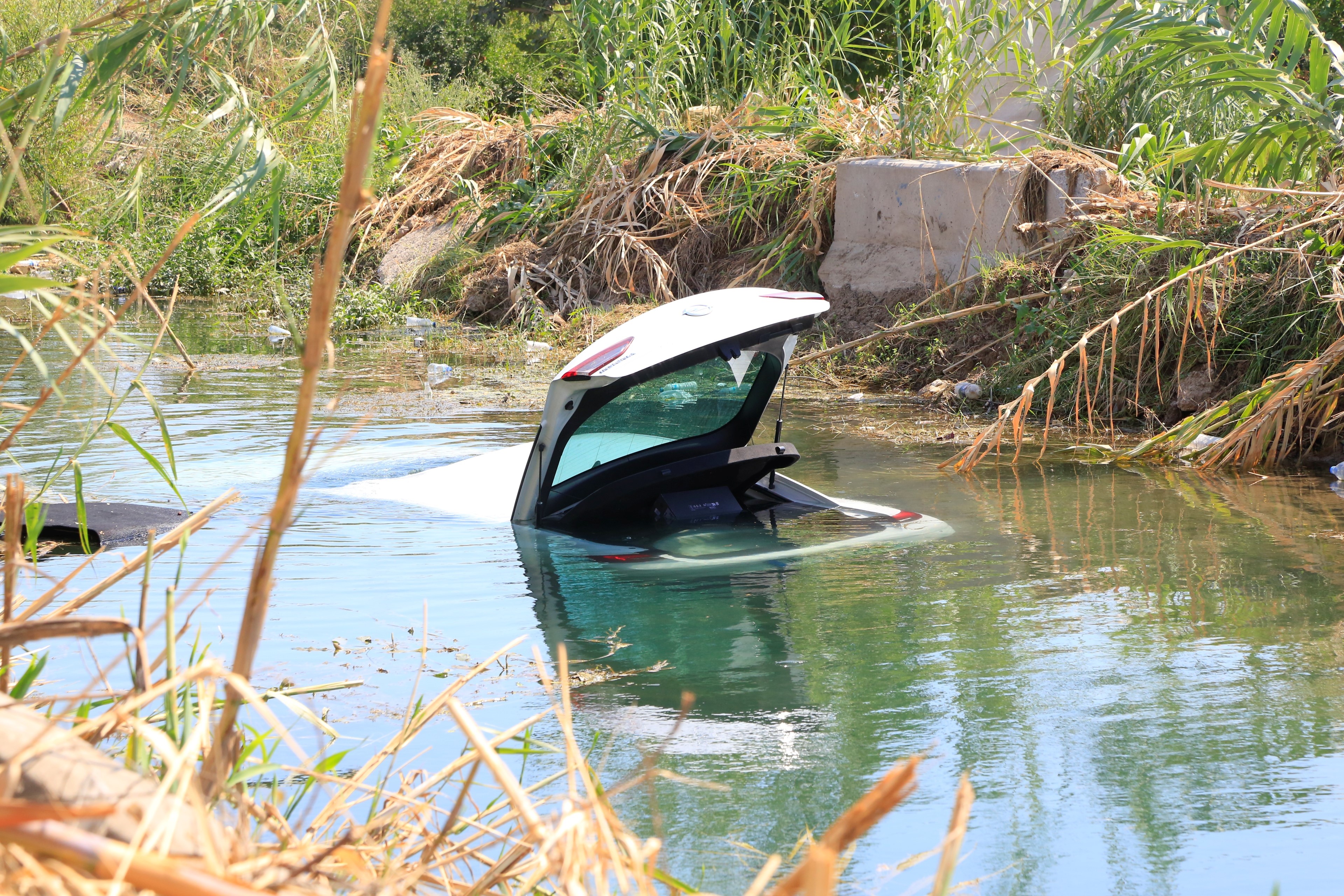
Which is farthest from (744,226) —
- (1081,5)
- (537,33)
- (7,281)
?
(537,33)

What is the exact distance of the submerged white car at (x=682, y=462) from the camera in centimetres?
489

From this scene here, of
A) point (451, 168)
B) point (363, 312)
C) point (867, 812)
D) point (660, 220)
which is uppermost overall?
point (451, 168)

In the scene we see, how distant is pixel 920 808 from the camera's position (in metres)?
2.67

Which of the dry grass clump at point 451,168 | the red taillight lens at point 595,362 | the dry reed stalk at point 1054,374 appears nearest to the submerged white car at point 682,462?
the red taillight lens at point 595,362

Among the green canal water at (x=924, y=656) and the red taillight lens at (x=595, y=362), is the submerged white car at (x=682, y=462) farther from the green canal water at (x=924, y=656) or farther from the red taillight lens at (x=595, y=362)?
the green canal water at (x=924, y=656)

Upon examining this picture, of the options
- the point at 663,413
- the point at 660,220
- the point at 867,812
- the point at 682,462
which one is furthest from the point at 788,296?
the point at 660,220

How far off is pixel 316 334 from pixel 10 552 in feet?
2.70

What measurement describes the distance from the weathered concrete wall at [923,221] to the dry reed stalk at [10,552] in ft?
24.9

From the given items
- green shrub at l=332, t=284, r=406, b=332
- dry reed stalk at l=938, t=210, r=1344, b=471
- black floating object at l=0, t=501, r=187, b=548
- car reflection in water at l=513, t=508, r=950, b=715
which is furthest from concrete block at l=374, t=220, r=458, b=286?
car reflection in water at l=513, t=508, r=950, b=715

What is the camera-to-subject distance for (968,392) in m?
8.44

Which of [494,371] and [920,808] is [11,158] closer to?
[920,808]

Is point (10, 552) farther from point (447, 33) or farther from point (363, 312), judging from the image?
point (447, 33)

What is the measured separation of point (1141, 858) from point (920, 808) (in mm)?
435

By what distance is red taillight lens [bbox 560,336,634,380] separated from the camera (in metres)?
4.81
